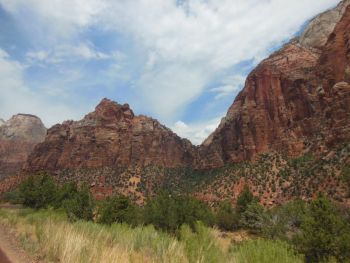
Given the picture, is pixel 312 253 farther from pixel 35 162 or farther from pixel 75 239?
pixel 35 162

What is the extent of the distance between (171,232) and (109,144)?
93963mm

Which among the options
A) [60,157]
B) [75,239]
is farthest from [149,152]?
[75,239]

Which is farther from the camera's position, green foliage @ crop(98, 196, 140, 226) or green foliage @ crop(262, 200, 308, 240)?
green foliage @ crop(98, 196, 140, 226)

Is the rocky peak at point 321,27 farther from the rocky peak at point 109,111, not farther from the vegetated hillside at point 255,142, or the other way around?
the rocky peak at point 109,111

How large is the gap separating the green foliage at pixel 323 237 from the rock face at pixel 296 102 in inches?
1580

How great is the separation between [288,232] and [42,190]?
116ft

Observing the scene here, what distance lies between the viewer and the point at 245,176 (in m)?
69.9

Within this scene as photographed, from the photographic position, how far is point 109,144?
382ft

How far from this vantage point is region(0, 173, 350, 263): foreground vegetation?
7418mm

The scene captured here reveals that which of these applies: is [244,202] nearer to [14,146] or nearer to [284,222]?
[284,222]

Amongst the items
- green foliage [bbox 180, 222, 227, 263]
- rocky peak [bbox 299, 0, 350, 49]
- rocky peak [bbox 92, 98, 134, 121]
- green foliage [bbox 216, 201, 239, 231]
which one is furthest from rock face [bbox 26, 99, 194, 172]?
green foliage [bbox 180, 222, 227, 263]

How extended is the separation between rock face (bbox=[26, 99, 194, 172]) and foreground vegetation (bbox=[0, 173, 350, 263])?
59.2 metres

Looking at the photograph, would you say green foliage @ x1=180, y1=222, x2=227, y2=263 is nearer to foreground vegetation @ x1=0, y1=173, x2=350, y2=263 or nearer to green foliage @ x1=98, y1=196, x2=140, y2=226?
foreground vegetation @ x1=0, y1=173, x2=350, y2=263

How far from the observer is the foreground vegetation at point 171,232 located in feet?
24.3
